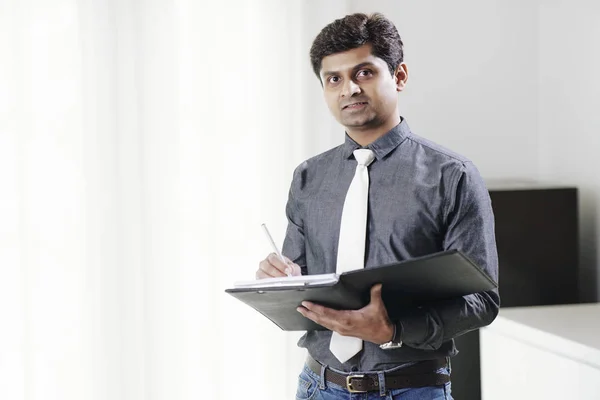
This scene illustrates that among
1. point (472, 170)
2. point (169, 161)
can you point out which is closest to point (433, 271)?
point (472, 170)

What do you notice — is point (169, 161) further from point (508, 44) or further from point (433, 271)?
point (433, 271)

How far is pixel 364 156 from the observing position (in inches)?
69.6

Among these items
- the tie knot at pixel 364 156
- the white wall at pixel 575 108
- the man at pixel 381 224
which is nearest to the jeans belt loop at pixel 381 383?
the man at pixel 381 224

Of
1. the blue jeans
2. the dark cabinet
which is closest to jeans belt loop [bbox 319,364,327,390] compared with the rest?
the blue jeans

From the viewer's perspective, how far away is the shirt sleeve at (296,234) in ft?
6.15

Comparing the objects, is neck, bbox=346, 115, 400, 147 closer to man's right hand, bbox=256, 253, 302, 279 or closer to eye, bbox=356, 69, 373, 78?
eye, bbox=356, 69, 373, 78

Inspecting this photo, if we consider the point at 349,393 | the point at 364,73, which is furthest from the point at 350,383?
the point at 364,73

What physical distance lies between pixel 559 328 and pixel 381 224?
104 centimetres

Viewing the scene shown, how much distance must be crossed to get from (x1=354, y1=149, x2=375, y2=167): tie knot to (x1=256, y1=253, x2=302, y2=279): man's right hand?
25cm

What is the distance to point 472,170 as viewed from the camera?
1.70 m

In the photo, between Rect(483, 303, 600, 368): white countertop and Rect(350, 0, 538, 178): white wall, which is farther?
Rect(350, 0, 538, 178): white wall

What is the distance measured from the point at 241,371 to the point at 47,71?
49.5 inches

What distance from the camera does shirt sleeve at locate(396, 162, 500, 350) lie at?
1615mm

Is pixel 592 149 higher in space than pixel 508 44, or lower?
lower
